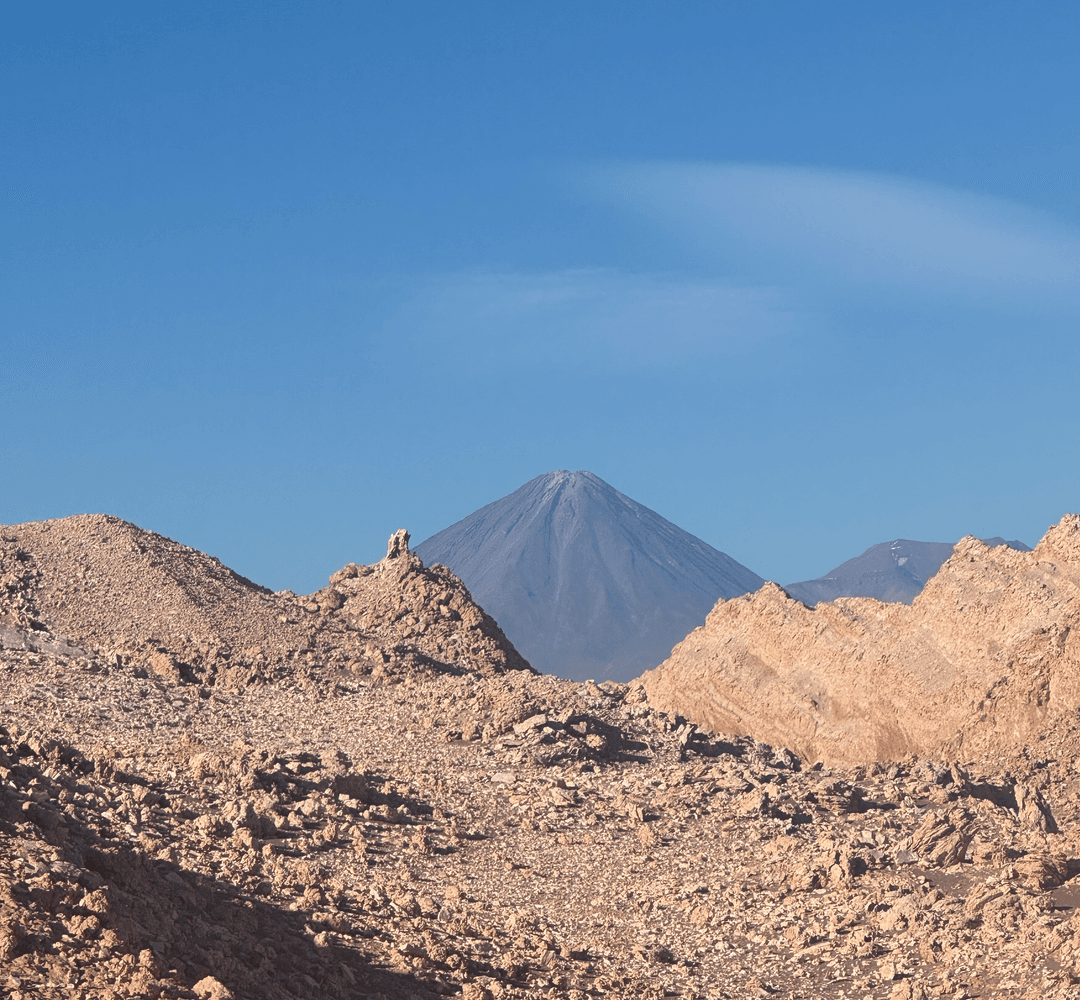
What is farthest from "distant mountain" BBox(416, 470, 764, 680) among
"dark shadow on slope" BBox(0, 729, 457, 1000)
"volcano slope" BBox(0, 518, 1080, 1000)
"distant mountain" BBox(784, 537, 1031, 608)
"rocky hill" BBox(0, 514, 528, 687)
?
"dark shadow on slope" BBox(0, 729, 457, 1000)

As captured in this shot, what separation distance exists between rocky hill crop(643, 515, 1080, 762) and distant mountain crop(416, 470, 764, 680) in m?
138

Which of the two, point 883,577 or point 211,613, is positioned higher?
point 883,577

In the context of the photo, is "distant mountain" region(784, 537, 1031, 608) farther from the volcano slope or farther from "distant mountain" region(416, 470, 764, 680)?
the volcano slope

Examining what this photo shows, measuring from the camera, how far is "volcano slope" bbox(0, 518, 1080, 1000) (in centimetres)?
1280

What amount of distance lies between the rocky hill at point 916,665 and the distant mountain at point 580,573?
13755 cm

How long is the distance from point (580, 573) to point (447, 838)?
544 ft

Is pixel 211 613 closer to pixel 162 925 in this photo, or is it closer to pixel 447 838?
pixel 447 838

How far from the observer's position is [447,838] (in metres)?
18.0

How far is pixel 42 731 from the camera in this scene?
19797 millimetres

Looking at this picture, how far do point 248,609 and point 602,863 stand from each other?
13.5 metres

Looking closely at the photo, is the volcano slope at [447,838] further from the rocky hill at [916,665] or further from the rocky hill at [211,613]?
the rocky hill at [916,665]

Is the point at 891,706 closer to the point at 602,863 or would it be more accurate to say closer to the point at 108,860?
the point at 602,863

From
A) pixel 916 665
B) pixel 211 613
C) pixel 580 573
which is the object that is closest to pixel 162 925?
pixel 211 613

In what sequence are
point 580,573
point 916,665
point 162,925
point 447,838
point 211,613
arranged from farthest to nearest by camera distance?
point 580,573
point 211,613
point 916,665
point 447,838
point 162,925
